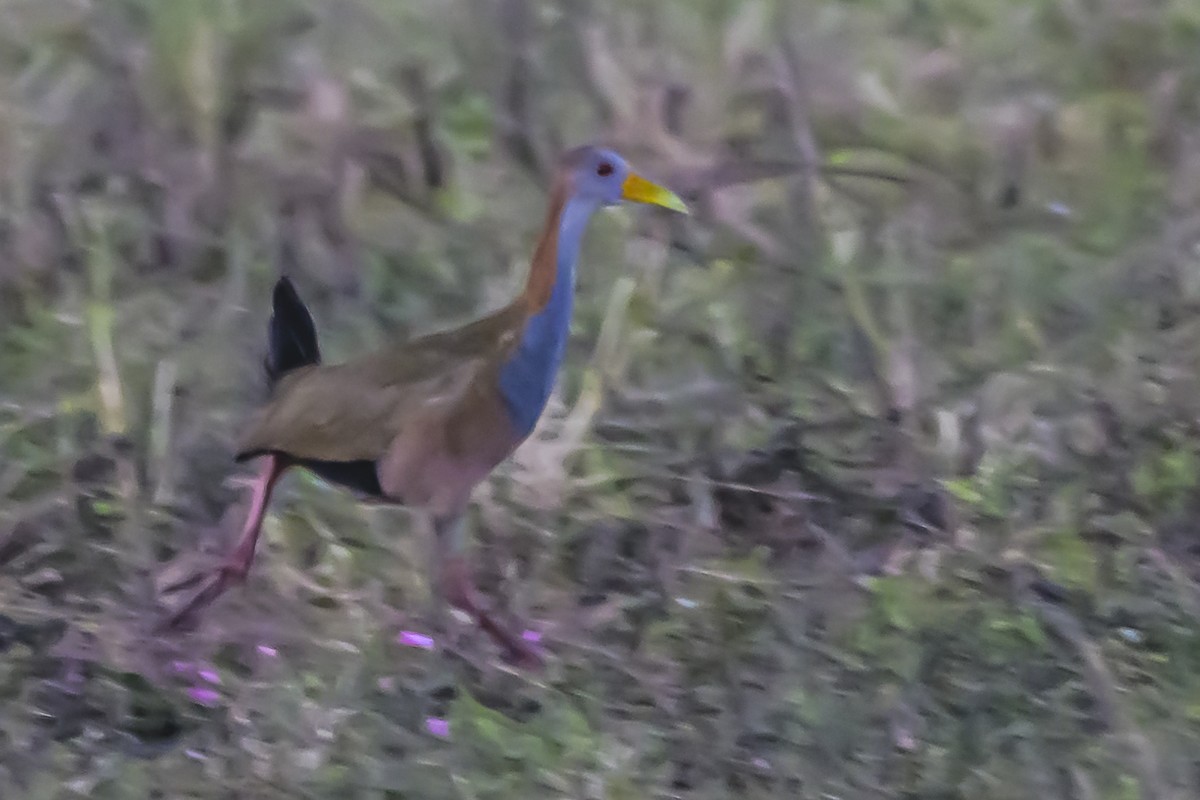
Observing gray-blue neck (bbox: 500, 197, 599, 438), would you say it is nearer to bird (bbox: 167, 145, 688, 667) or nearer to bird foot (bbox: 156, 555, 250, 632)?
bird (bbox: 167, 145, 688, 667)

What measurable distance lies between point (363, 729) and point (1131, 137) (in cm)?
84

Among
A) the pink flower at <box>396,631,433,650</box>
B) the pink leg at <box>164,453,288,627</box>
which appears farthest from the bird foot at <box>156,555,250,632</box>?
the pink flower at <box>396,631,433,650</box>

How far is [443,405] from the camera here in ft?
4.09

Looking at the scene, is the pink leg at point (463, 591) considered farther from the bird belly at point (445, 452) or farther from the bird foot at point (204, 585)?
the bird foot at point (204, 585)

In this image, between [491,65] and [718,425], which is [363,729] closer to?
[718,425]

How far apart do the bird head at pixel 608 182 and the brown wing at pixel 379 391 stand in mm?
118

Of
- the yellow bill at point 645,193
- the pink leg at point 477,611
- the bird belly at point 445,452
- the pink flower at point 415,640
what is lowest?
the pink flower at point 415,640

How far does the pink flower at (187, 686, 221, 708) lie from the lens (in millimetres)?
1231

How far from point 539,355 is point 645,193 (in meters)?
0.17

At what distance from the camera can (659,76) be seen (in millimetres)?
1421

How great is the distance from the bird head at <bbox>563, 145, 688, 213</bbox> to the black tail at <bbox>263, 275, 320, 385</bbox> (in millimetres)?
249

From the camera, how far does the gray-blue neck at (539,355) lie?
49.6 inches

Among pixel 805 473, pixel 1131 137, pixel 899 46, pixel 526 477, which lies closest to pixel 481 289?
pixel 526 477

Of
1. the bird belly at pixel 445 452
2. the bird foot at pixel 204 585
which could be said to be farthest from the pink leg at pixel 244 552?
the bird belly at pixel 445 452
